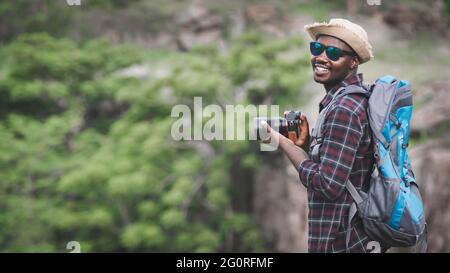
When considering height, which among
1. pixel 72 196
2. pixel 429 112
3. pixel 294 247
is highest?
pixel 429 112

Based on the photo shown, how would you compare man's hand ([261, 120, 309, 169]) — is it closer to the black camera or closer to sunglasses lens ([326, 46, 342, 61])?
the black camera

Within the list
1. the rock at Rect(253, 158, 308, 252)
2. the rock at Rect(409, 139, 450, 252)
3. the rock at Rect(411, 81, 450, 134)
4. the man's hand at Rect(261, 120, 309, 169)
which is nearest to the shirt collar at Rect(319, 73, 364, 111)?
the man's hand at Rect(261, 120, 309, 169)

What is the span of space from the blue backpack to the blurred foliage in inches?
267

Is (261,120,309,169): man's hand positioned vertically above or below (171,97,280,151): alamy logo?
below

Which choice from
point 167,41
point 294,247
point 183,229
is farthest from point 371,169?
point 167,41

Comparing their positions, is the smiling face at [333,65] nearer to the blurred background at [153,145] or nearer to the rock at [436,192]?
the rock at [436,192]

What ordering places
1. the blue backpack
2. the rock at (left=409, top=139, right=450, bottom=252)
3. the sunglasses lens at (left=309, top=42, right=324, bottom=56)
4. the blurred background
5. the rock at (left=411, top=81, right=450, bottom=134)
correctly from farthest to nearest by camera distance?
the blurred background < the rock at (left=411, top=81, right=450, bottom=134) < the rock at (left=409, top=139, right=450, bottom=252) < the sunglasses lens at (left=309, top=42, right=324, bottom=56) < the blue backpack

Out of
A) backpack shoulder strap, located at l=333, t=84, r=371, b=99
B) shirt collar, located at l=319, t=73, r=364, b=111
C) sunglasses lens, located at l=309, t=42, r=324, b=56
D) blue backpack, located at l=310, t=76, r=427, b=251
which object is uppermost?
sunglasses lens, located at l=309, t=42, r=324, b=56

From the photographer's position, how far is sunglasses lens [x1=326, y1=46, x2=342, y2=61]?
57.4 inches

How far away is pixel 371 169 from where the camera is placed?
56.8 inches

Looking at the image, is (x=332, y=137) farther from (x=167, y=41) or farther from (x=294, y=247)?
(x=167, y=41)

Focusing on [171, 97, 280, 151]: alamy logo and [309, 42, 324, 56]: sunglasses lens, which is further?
[171, 97, 280, 151]: alamy logo

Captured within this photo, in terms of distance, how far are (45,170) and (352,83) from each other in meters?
7.78

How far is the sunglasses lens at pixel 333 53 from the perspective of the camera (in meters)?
1.46
